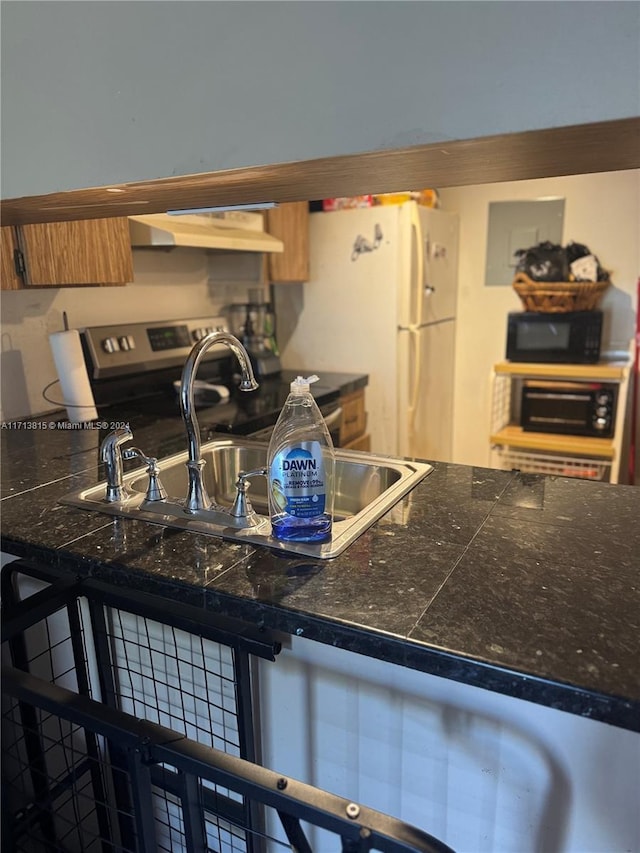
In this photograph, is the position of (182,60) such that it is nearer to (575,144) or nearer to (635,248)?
(575,144)

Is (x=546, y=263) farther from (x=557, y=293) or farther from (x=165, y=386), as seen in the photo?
(x=165, y=386)

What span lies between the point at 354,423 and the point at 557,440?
3.14ft

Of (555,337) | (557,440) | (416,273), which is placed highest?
(416,273)

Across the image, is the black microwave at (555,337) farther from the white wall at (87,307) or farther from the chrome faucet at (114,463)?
the chrome faucet at (114,463)

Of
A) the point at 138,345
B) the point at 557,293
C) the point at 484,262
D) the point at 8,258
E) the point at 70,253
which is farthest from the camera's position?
the point at 484,262

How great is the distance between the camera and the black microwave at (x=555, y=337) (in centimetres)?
283

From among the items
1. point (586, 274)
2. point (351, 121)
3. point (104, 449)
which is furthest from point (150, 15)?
point (586, 274)

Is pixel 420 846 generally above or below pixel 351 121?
below

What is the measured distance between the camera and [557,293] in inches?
112

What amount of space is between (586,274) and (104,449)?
2538mm

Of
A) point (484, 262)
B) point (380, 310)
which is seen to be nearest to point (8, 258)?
point (380, 310)

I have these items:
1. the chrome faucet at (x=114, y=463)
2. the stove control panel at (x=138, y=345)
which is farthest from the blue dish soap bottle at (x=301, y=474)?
the stove control panel at (x=138, y=345)

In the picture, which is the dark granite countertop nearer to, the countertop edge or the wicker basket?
the countertop edge

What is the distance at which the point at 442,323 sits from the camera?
10.7ft
